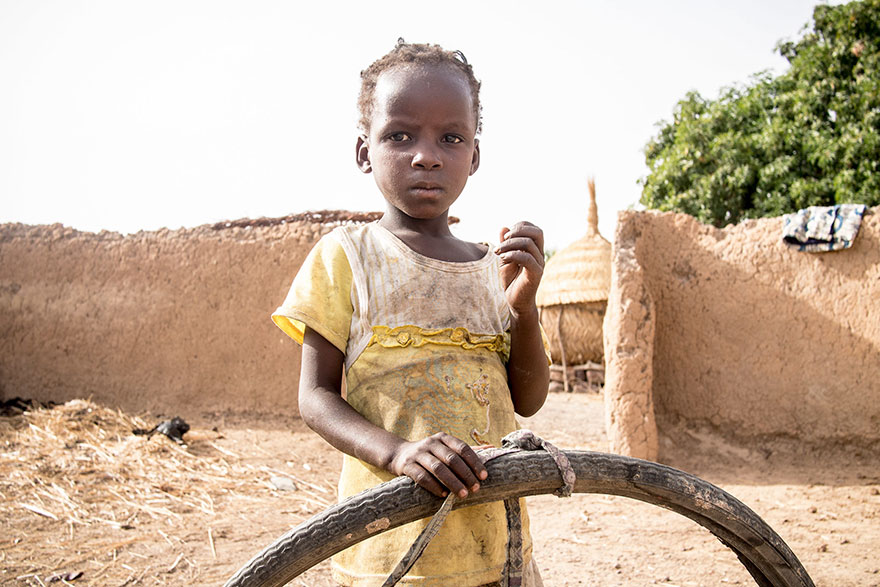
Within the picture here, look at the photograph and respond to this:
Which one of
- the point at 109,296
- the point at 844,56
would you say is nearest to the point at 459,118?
the point at 109,296

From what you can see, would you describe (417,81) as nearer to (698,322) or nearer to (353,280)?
(353,280)

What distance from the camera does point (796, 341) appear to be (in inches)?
189

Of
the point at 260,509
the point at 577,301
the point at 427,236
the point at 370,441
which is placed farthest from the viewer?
the point at 577,301

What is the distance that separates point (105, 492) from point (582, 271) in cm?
804

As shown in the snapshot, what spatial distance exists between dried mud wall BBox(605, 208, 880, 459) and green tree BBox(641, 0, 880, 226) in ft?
22.8

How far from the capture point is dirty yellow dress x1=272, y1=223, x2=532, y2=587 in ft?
3.79

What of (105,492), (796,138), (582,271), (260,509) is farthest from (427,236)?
(796,138)

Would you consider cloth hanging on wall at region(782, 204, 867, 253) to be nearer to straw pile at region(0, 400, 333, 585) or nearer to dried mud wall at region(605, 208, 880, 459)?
dried mud wall at region(605, 208, 880, 459)

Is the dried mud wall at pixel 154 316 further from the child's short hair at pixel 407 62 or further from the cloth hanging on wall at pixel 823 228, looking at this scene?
the child's short hair at pixel 407 62

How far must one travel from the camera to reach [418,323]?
1.23 meters

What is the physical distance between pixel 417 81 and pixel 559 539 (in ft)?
10.1

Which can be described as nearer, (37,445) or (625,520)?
(625,520)

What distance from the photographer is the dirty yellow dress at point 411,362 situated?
3.79 ft

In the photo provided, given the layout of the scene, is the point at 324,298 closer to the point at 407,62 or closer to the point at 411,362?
the point at 411,362
